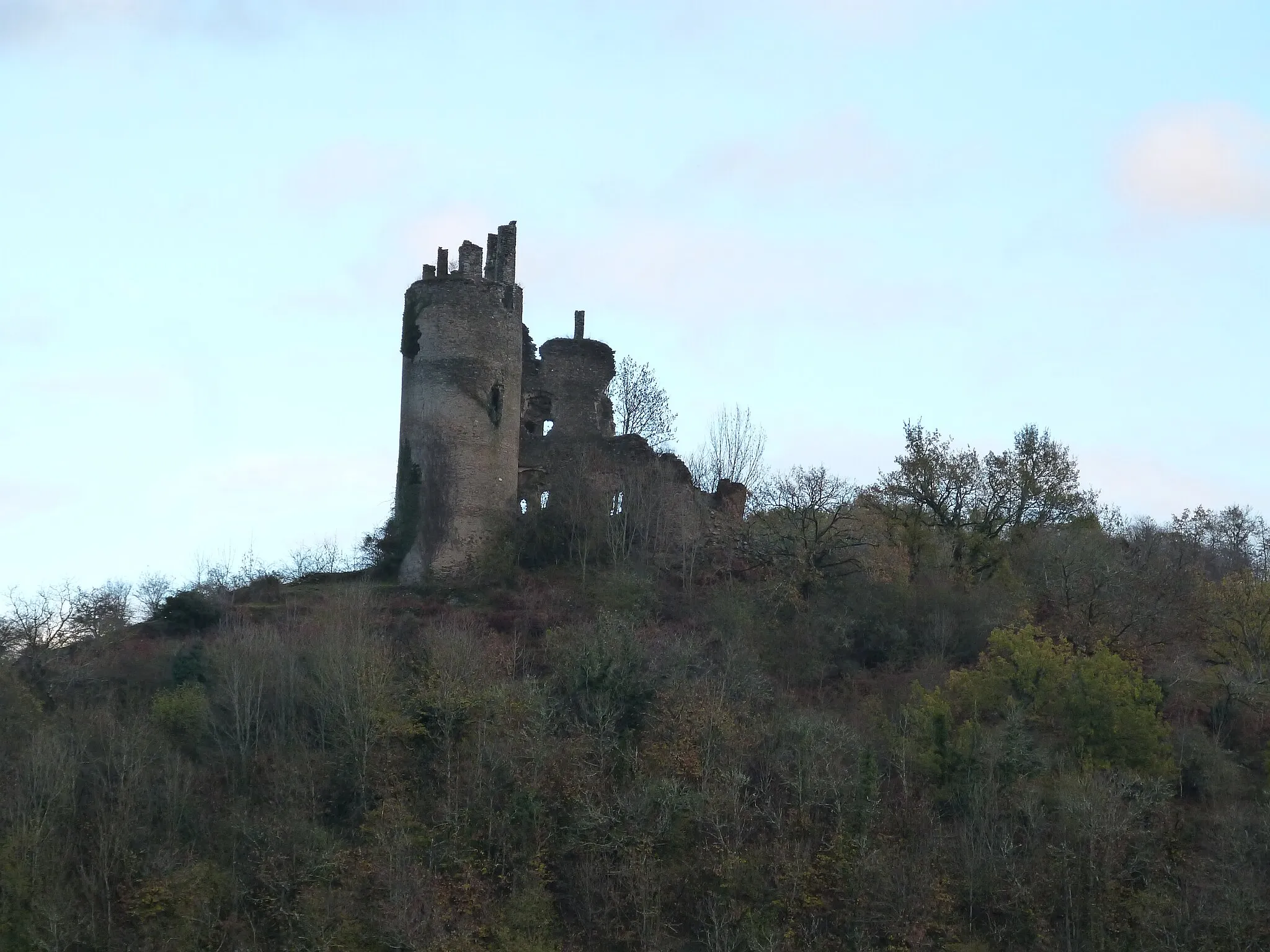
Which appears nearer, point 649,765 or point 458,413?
point 649,765

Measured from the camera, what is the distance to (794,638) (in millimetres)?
41312

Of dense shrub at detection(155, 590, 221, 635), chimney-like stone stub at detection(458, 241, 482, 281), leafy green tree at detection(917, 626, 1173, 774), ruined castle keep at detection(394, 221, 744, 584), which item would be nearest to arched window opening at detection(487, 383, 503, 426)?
ruined castle keep at detection(394, 221, 744, 584)

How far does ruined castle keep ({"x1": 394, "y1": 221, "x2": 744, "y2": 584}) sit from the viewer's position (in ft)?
143

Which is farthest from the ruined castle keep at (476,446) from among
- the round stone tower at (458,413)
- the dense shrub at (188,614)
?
the dense shrub at (188,614)

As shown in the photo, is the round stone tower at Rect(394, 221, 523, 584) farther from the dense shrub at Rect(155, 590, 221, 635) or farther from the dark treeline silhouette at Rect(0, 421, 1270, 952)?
the dense shrub at Rect(155, 590, 221, 635)

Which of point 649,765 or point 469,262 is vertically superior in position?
point 469,262

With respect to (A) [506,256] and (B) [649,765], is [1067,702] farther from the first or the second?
(A) [506,256]

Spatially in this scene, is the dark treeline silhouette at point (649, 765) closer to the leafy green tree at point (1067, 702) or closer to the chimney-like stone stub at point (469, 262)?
the leafy green tree at point (1067, 702)

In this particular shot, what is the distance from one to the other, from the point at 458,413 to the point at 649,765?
1261 centimetres

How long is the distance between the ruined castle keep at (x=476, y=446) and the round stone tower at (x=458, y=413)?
0.10ft

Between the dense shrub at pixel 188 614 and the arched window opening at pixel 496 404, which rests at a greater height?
the arched window opening at pixel 496 404

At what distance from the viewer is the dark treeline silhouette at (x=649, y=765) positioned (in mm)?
32000

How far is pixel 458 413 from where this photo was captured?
44.0m

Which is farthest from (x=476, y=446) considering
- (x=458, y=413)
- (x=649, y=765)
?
(x=649, y=765)
